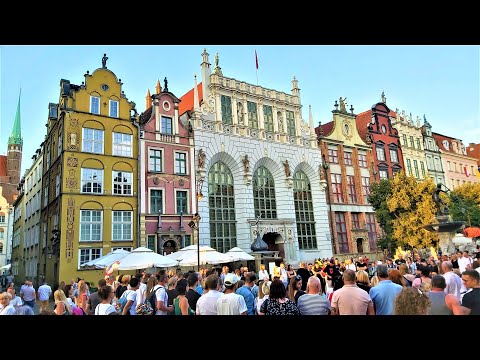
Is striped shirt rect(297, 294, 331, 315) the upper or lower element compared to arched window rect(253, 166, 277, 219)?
lower

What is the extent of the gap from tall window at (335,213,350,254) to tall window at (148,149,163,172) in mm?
17886

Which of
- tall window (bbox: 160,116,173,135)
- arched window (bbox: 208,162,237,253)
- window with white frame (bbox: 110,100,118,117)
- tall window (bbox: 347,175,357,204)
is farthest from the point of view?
tall window (bbox: 347,175,357,204)

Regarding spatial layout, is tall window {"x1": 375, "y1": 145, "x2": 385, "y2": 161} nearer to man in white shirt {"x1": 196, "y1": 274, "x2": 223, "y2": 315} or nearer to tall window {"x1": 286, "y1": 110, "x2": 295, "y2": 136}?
tall window {"x1": 286, "y1": 110, "x2": 295, "y2": 136}

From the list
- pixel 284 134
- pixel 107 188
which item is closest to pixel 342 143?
pixel 284 134

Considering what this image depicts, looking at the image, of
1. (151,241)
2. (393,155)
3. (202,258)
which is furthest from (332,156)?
(202,258)

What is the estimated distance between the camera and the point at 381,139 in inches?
1586

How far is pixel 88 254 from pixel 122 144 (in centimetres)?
736

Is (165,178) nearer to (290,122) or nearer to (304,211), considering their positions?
(304,211)

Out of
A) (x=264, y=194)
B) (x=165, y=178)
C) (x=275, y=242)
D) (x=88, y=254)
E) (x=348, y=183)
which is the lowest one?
(x=88, y=254)

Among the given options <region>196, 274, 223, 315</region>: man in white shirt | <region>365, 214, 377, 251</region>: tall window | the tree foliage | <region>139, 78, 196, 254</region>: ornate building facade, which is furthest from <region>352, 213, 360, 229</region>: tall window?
<region>196, 274, 223, 315</region>: man in white shirt

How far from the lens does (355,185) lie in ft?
121

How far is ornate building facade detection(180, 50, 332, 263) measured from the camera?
92.5 ft

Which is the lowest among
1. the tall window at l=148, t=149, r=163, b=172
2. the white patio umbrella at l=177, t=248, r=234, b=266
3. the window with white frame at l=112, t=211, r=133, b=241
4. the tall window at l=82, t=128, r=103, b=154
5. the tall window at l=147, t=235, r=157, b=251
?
the white patio umbrella at l=177, t=248, r=234, b=266

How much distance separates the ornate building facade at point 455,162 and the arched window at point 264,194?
26.7 meters
